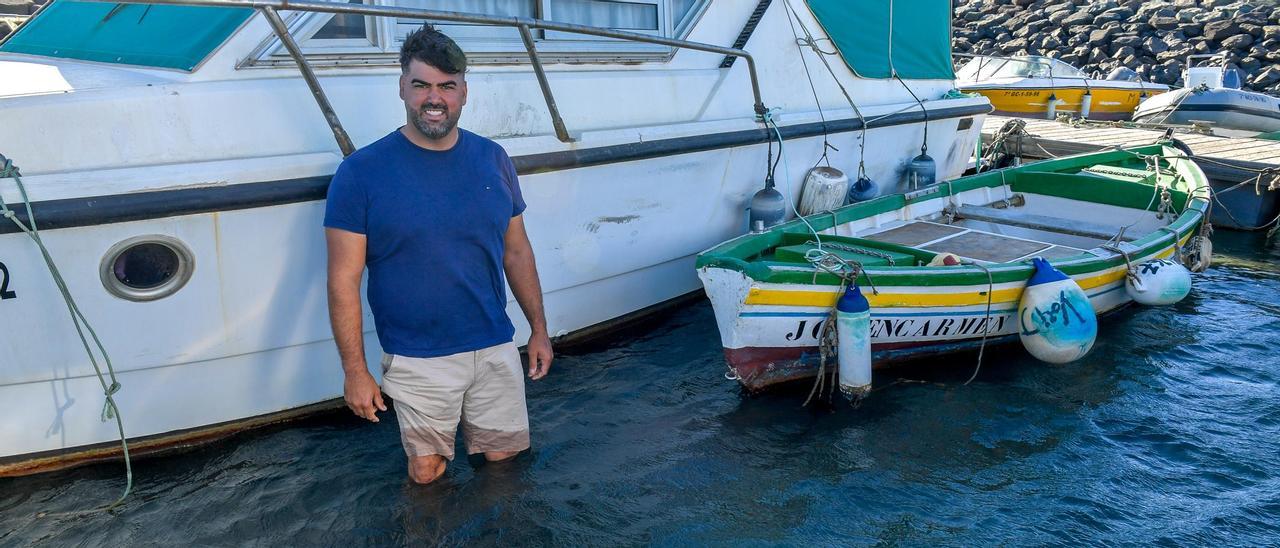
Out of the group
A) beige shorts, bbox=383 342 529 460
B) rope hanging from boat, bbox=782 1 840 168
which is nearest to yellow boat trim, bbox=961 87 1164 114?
rope hanging from boat, bbox=782 1 840 168

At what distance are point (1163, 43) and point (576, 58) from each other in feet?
69.9

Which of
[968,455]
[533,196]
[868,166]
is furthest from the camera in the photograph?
[868,166]

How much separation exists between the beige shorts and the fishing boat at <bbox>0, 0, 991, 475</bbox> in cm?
→ 85

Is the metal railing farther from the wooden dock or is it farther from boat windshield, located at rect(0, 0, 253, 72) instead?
the wooden dock

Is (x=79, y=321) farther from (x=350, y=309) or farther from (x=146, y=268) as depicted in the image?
(x=350, y=309)

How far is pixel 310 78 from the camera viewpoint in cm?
386

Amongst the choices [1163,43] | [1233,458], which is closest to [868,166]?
[1233,458]

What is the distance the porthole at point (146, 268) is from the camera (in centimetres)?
362

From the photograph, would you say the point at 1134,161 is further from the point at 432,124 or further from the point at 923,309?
the point at 432,124

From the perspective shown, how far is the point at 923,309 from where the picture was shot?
16.0 ft

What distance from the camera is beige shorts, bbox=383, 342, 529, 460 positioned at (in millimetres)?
3396

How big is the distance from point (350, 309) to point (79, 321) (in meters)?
1.27

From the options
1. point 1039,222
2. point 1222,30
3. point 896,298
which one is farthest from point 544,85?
point 1222,30

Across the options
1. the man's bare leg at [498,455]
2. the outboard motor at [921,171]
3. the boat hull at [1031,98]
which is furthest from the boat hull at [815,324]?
the boat hull at [1031,98]
